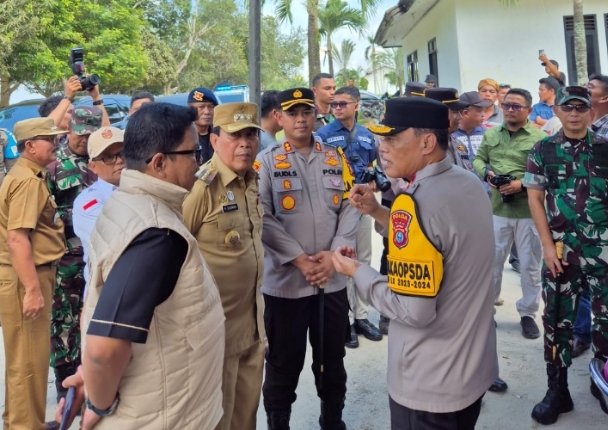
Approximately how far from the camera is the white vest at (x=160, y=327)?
152 centimetres

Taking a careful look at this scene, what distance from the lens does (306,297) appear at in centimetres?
302

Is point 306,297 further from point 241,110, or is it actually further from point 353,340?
point 353,340

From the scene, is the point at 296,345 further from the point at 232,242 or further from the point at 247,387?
the point at 232,242

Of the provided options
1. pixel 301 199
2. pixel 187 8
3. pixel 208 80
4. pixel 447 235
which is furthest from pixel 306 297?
pixel 208 80

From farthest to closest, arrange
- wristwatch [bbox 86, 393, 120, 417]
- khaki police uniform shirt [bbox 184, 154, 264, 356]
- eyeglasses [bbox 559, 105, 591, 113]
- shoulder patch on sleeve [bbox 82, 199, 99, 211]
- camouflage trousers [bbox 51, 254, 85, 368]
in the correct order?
1. camouflage trousers [bbox 51, 254, 85, 368]
2. eyeglasses [bbox 559, 105, 591, 113]
3. shoulder patch on sleeve [bbox 82, 199, 99, 211]
4. khaki police uniform shirt [bbox 184, 154, 264, 356]
5. wristwatch [bbox 86, 393, 120, 417]

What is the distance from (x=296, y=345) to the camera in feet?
9.84

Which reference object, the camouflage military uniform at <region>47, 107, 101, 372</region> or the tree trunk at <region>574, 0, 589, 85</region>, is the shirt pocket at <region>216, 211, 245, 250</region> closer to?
the camouflage military uniform at <region>47, 107, 101, 372</region>

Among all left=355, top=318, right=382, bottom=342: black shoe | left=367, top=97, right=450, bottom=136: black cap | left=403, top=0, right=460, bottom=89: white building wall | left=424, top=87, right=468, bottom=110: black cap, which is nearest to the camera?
left=367, top=97, right=450, bottom=136: black cap

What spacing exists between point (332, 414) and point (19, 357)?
6.13 feet

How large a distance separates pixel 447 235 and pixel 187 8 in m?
34.3

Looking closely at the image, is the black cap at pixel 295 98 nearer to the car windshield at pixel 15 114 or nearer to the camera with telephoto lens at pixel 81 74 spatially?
the camera with telephoto lens at pixel 81 74

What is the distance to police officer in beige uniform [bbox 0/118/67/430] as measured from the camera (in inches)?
116

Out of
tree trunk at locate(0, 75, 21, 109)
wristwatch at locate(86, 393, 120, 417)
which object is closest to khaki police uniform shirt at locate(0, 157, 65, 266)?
wristwatch at locate(86, 393, 120, 417)

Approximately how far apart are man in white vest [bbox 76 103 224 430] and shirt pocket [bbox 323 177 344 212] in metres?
1.43
